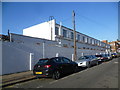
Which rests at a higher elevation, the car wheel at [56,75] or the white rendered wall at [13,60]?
the white rendered wall at [13,60]

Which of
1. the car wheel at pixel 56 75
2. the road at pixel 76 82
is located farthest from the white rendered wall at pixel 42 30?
the road at pixel 76 82

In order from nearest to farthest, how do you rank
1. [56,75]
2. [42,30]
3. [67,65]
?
[56,75] < [67,65] < [42,30]

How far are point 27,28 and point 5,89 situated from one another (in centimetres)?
2748

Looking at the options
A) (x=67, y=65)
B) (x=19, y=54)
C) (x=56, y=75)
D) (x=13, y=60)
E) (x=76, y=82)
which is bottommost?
(x=76, y=82)

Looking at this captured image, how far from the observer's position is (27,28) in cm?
3309

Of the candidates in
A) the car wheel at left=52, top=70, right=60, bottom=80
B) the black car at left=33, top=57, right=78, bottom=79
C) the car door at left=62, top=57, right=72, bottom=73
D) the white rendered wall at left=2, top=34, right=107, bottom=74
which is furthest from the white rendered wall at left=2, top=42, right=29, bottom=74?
the car wheel at left=52, top=70, right=60, bottom=80

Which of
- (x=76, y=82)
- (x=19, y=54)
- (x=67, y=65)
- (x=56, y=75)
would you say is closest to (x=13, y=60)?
(x=19, y=54)

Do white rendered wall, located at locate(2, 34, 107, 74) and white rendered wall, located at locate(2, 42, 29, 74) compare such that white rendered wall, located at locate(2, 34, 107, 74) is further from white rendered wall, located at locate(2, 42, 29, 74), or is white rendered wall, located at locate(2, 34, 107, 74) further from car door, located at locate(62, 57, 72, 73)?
car door, located at locate(62, 57, 72, 73)

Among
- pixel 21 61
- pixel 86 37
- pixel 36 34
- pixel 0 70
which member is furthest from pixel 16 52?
pixel 86 37

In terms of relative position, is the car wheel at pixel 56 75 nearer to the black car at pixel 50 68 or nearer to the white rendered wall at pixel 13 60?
the black car at pixel 50 68

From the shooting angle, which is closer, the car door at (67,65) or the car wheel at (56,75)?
the car wheel at (56,75)

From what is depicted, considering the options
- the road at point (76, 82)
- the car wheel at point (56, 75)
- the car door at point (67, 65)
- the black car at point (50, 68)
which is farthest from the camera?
the car door at point (67, 65)

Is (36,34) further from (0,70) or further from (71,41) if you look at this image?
(0,70)

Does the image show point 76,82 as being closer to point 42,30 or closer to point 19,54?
point 19,54
